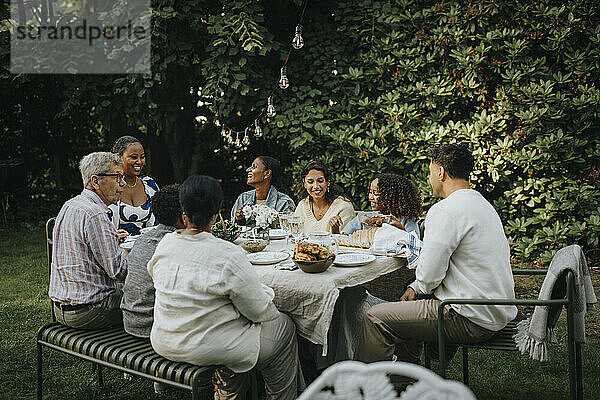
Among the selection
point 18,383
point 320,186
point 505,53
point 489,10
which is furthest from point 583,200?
point 18,383

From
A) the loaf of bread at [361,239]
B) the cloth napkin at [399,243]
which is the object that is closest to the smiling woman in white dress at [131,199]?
the loaf of bread at [361,239]

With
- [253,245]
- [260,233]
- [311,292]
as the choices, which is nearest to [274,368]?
[311,292]

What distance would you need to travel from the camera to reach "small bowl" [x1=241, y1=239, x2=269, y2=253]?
11.3ft

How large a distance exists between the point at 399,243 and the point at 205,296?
4.16 ft

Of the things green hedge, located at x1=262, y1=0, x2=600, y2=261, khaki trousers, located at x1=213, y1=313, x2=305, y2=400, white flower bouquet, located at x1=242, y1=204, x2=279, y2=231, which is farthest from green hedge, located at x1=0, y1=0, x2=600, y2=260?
khaki trousers, located at x1=213, y1=313, x2=305, y2=400

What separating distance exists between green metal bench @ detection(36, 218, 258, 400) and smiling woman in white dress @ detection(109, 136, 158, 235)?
1365 mm

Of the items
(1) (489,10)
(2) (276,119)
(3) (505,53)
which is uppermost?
(1) (489,10)

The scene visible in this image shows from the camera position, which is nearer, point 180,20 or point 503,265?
point 503,265

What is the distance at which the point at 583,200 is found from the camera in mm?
5734

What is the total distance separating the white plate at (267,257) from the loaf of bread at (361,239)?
0.43 metres

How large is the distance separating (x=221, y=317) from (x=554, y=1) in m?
4.85

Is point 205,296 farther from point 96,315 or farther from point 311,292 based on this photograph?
point 96,315

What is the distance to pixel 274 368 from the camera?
112 inches

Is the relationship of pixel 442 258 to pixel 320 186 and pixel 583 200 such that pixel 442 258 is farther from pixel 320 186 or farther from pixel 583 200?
pixel 583 200
